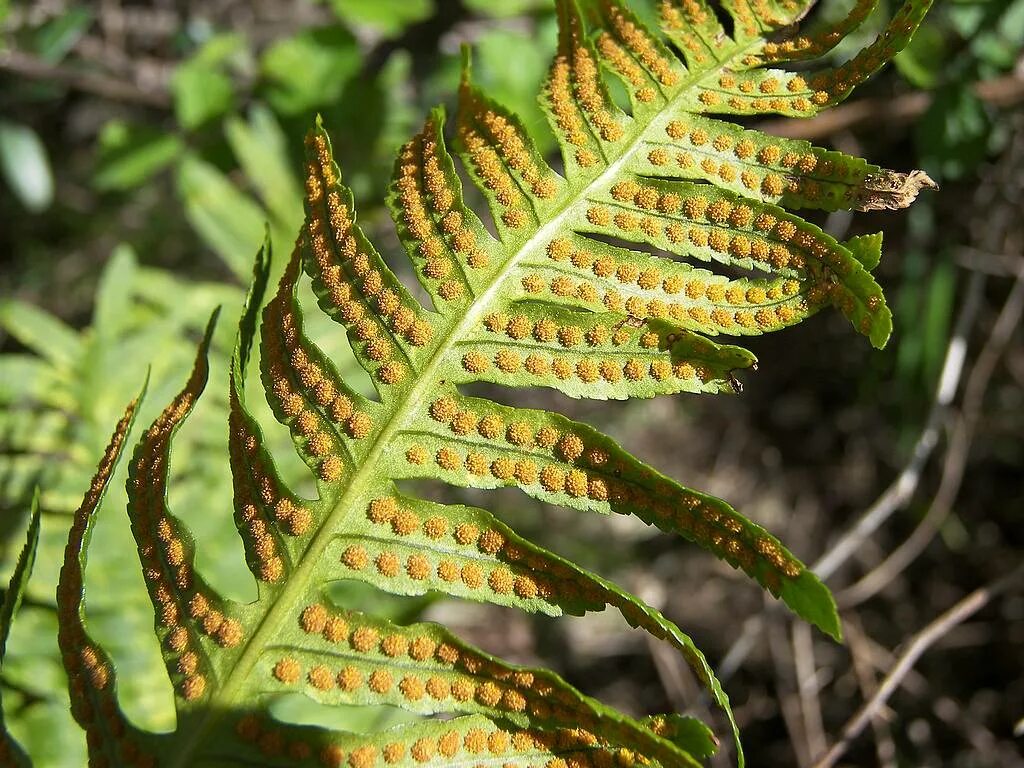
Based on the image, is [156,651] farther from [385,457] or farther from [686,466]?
[686,466]

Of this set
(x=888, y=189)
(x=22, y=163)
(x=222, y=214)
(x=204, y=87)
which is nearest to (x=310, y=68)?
(x=204, y=87)

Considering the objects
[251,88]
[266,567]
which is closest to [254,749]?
[266,567]

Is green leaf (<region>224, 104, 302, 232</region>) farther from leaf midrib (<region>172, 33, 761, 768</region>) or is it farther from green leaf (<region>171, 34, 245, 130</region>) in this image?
leaf midrib (<region>172, 33, 761, 768</region>)

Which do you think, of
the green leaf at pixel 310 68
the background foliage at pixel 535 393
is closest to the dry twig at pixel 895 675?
the background foliage at pixel 535 393

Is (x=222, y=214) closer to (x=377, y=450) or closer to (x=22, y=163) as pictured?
(x=22, y=163)

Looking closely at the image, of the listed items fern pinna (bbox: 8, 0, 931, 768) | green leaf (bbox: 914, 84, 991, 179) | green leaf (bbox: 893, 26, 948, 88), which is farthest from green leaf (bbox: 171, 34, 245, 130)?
green leaf (bbox: 914, 84, 991, 179)

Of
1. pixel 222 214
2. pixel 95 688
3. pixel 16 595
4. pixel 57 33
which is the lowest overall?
pixel 95 688

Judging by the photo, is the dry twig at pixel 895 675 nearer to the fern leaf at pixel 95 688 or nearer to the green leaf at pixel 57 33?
the fern leaf at pixel 95 688
